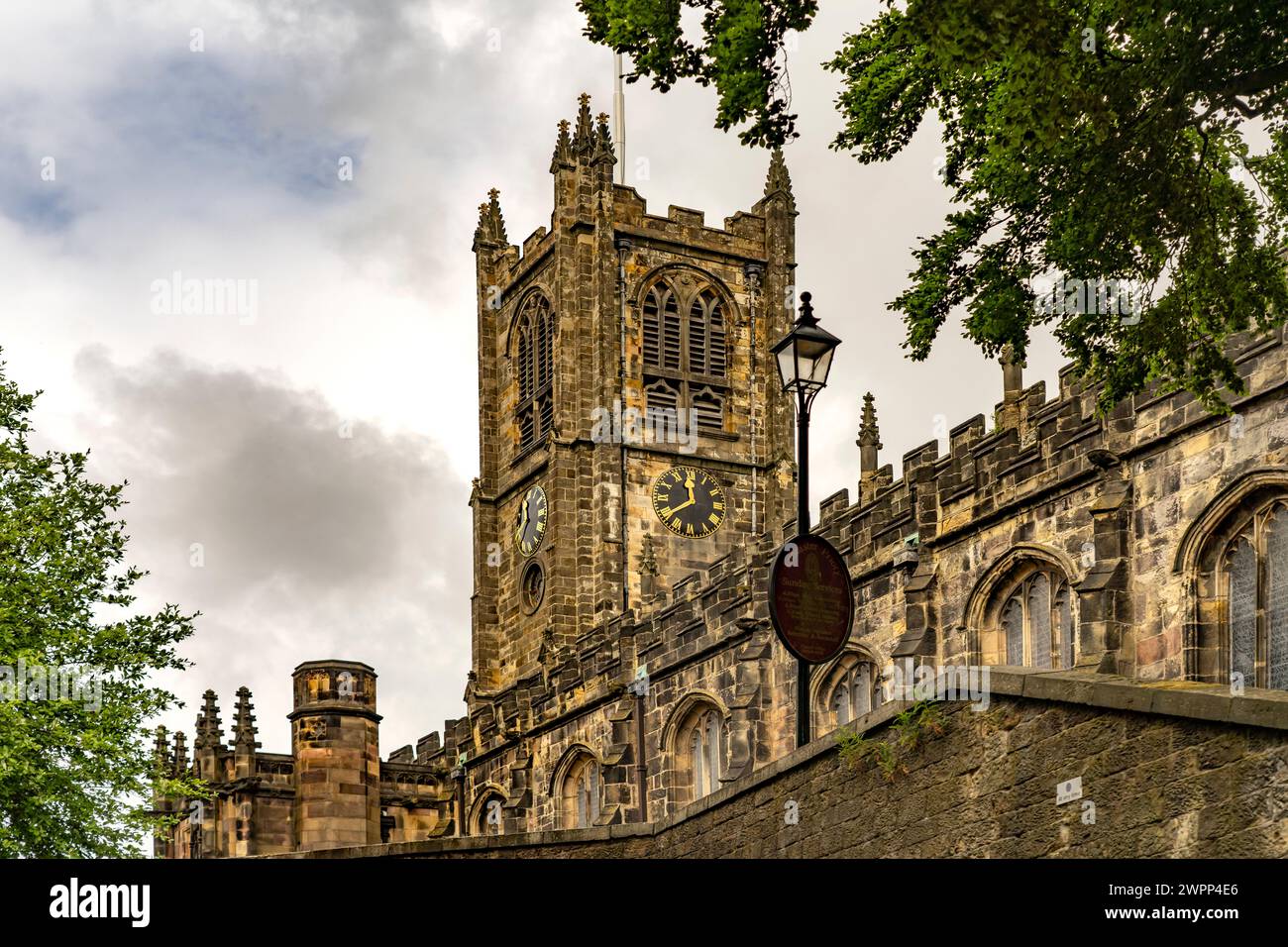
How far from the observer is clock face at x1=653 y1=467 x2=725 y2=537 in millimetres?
55094

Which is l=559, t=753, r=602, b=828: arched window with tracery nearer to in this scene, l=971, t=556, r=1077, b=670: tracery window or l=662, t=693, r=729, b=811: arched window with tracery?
l=662, t=693, r=729, b=811: arched window with tracery

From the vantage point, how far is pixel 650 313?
57.8 meters

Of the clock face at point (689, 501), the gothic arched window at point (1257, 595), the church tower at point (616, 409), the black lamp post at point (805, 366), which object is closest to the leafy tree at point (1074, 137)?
the black lamp post at point (805, 366)

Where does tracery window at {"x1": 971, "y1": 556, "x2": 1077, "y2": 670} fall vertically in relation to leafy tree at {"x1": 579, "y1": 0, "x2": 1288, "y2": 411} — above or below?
below

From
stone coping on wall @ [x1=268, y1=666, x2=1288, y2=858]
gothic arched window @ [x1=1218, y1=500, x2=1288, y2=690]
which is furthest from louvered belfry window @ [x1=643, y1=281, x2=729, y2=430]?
stone coping on wall @ [x1=268, y1=666, x2=1288, y2=858]

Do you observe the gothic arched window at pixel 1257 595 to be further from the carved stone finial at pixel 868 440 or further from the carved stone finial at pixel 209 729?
the carved stone finial at pixel 209 729

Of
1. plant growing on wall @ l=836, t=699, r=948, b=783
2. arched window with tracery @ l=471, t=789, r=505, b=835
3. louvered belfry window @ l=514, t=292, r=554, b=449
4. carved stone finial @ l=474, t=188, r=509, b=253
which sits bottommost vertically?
plant growing on wall @ l=836, t=699, r=948, b=783

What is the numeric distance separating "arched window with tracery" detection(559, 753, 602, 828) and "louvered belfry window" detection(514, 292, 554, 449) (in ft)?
48.1

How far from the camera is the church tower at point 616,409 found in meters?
54.5

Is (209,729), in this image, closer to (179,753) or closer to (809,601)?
(179,753)

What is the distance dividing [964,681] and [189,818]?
4349 centimetres
